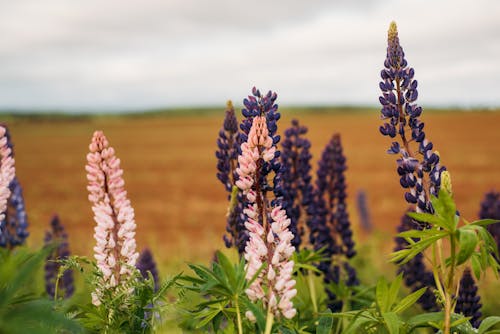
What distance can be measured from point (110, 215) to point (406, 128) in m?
1.57

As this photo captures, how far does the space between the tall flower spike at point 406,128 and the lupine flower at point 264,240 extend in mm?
867

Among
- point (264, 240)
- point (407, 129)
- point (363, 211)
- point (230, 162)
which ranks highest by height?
point (407, 129)

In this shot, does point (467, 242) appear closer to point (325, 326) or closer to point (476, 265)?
point (476, 265)

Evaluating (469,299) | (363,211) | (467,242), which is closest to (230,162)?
(469,299)

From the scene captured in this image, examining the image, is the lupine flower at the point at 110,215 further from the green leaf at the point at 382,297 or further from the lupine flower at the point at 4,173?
the green leaf at the point at 382,297

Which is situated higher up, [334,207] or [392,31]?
[392,31]

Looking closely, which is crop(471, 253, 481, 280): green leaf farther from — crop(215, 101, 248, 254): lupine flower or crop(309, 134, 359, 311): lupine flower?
crop(309, 134, 359, 311): lupine flower

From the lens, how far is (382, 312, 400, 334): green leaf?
250 cm

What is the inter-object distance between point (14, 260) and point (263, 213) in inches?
40.9

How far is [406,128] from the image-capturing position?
131 inches

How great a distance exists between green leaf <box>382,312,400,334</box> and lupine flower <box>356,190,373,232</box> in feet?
32.7

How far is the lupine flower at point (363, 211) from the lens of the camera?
1250 cm

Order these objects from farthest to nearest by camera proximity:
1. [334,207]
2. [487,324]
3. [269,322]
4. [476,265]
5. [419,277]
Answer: [334,207]
[419,277]
[487,324]
[476,265]
[269,322]

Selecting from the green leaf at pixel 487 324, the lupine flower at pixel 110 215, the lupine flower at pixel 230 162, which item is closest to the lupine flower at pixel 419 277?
the lupine flower at pixel 230 162
